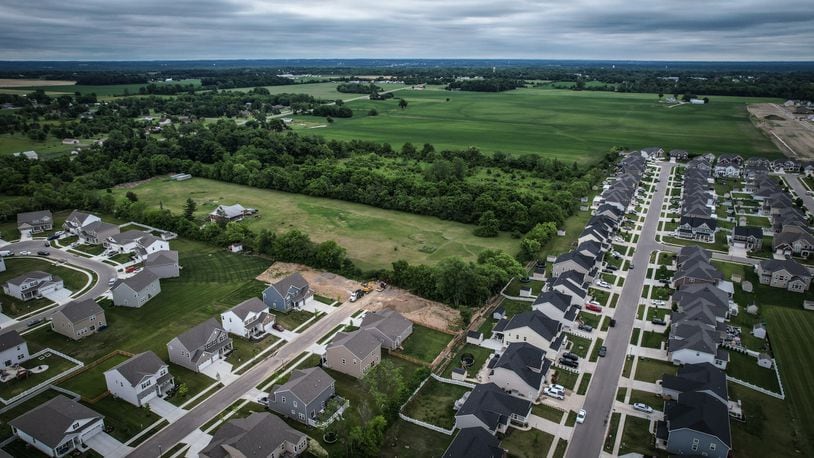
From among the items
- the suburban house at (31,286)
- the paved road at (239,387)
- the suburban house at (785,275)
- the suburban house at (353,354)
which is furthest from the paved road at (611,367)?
the suburban house at (31,286)

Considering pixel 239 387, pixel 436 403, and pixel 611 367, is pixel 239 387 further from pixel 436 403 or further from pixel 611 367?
pixel 611 367

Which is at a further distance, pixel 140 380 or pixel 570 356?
pixel 570 356

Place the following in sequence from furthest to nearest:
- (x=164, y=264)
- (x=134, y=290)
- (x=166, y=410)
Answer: (x=164, y=264), (x=134, y=290), (x=166, y=410)

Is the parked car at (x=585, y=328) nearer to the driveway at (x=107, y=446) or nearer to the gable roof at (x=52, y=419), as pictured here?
the driveway at (x=107, y=446)

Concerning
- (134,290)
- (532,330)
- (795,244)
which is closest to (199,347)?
(134,290)

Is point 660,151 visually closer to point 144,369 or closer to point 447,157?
point 447,157

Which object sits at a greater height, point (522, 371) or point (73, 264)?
point (522, 371)
